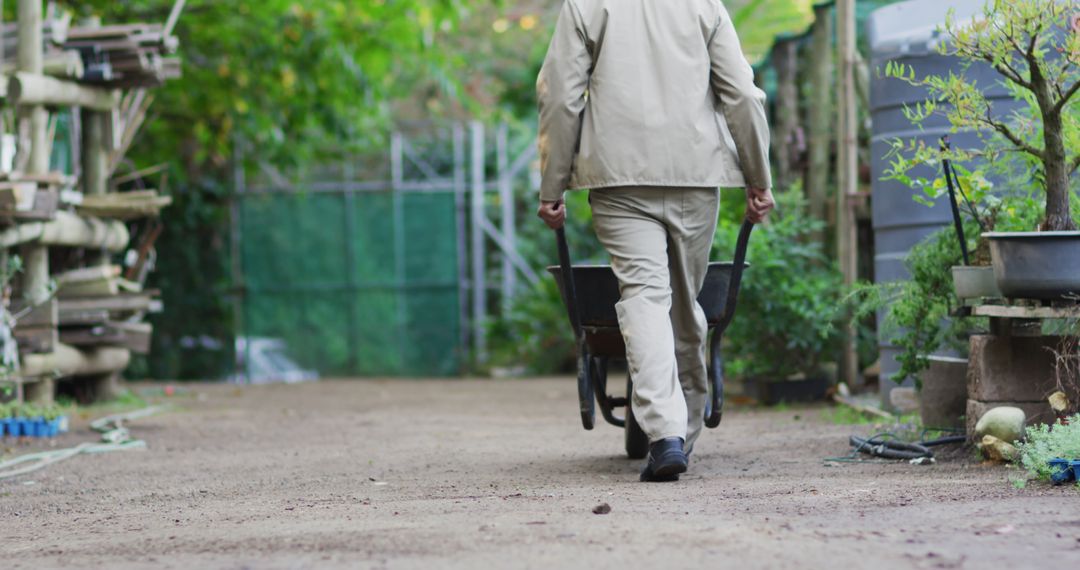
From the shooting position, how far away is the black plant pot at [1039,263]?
4543 millimetres

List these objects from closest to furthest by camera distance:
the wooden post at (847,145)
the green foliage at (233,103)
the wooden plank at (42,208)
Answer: the wooden plank at (42,208) → the wooden post at (847,145) → the green foliage at (233,103)

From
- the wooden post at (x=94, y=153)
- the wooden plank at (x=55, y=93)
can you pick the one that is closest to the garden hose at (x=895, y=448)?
the wooden plank at (x=55, y=93)

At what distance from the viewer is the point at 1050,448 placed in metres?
4.35

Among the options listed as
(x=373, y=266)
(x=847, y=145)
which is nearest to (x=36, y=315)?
(x=847, y=145)

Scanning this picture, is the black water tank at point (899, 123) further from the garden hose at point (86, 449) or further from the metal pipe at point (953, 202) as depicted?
the garden hose at point (86, 449)

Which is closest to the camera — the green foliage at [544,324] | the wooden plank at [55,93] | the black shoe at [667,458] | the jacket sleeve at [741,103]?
the black shoe at [667,458]

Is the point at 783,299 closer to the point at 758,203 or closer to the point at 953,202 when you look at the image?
the point at 953,202

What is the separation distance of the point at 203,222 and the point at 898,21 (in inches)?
394

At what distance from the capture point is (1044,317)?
4781 mm

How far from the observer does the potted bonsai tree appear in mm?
4574

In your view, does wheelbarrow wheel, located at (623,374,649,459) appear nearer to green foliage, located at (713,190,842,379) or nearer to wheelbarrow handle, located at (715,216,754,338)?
wheelbarrow handle, located at (715,216,754,338)

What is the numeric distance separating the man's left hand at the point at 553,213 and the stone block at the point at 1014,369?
5.42 ft

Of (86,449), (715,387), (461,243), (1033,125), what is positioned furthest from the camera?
(461,243)

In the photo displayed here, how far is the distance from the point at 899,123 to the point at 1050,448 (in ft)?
10.7
